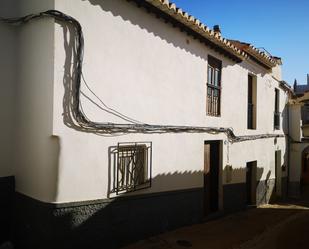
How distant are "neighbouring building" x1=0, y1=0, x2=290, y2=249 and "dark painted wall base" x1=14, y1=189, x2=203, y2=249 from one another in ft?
0.07

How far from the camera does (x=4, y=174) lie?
5.77 m

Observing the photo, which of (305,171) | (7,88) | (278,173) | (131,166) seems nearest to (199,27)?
(131,166)

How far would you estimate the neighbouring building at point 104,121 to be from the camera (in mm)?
5367

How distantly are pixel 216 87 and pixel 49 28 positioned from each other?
5712 millimetres

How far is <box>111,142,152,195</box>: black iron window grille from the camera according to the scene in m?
6.28

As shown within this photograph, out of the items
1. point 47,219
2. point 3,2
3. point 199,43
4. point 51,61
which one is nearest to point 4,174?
point 47,219

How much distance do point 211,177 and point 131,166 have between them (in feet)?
13.4

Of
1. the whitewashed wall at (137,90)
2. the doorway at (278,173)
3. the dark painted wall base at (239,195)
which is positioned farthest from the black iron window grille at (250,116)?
the doorway at (278,173)

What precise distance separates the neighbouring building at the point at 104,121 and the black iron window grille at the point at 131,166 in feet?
0.07

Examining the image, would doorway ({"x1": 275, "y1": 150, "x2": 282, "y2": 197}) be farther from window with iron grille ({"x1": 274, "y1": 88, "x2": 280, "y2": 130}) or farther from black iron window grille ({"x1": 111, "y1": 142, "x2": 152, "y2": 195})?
black iron window grille ({"x1": 111, "y1": 142, "x2": 152, "y2": 195})

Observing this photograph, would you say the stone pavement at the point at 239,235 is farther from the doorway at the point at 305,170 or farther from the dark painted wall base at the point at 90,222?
the doorway at the point at 305,170

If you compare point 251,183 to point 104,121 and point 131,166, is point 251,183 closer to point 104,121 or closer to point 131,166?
point 131,166

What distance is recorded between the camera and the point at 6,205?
19.3ft

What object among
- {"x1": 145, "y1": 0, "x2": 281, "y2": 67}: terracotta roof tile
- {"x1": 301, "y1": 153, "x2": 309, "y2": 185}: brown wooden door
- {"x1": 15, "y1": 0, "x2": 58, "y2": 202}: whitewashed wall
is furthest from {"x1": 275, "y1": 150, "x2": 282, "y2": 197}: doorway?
{"x1": 15, "y1": 0, "x2": 58, "y2": 202}: whitewashed wall
